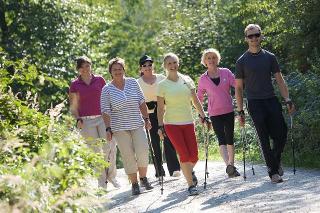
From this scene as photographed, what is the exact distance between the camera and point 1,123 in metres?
8.60

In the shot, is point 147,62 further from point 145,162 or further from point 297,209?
point 297,209

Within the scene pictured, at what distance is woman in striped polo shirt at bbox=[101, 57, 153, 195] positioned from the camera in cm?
1258

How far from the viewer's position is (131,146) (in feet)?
41.7

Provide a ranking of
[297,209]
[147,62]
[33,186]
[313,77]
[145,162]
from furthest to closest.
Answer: [313,77] → [147,62] → [145,162] → [297,209] → [33,186]

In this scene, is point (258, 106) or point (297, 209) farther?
point (258, 106)

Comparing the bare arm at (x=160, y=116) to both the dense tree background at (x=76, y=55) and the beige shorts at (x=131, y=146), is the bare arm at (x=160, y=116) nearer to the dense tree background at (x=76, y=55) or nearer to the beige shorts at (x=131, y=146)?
the beige shorts at (x=131, y=146)

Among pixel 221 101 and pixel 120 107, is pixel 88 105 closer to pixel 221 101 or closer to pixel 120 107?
pixel 120 107

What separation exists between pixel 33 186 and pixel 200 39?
27.5 m

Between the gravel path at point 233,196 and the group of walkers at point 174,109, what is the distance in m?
0.26

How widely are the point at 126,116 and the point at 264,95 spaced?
2.00m

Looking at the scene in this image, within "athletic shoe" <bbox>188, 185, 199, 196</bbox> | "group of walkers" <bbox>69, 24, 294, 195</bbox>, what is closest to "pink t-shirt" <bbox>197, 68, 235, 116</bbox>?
"group of walkers" <bbox>69, 24, 294, 195</bbox>

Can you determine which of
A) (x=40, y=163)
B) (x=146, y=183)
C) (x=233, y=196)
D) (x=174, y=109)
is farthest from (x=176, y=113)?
(x=40, y=163)

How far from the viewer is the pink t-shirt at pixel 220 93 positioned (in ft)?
43.6

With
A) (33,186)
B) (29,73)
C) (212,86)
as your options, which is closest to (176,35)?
(212,86)
